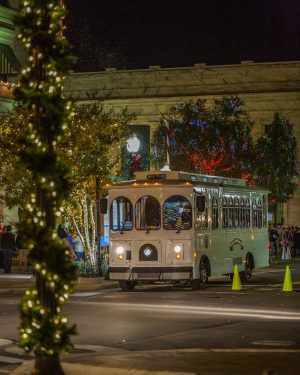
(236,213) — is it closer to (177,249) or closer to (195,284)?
(195,284)

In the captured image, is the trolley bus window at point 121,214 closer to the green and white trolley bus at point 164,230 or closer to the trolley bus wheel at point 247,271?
the green and white trolley bus at point 164,230

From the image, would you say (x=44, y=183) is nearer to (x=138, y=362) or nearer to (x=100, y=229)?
(x=138, y=362)

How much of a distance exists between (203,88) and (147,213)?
151 feet

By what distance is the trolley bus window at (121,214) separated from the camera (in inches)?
1072

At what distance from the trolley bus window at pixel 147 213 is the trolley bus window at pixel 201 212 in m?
1.04

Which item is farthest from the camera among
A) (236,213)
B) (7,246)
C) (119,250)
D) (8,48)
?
(8,48)

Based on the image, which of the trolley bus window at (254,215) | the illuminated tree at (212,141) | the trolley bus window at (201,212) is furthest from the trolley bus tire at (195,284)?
the illuminated tree at (212,141)

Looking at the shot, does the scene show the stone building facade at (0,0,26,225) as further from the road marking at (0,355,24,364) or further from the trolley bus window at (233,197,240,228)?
the road marking at (0,355,24,364)

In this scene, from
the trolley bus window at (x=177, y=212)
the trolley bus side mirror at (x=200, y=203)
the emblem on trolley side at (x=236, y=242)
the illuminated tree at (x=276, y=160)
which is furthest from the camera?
the illuminated tree at (x=276, y=160)

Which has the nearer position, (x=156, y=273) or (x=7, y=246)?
(x=156, y=273)

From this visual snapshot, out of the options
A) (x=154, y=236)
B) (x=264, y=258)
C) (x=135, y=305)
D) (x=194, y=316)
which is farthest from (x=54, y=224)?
(x=264, y=258)

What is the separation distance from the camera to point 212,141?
186 ft

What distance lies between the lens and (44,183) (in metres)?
9.32

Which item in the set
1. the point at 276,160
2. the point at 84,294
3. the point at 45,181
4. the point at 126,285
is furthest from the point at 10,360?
the point at 276,160
